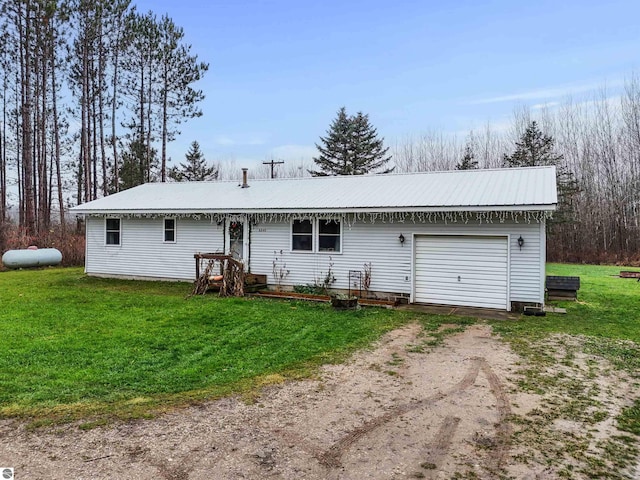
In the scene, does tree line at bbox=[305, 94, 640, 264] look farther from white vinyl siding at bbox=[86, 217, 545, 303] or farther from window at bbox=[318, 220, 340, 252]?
window at bbox=[318, 220, 340, 252]

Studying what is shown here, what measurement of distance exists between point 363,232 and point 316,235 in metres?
1.33

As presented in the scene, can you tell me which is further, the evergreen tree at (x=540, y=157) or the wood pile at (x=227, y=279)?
the evergreen tree at (x=540, y=157)

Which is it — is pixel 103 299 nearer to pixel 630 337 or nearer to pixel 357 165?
pixel 630 337

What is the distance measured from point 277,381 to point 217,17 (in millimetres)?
15389

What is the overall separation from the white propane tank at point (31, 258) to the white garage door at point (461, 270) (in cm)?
1524

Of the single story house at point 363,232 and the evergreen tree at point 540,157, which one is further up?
the evergreen tree at point 540,157

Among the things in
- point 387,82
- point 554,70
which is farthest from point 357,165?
point 554,70

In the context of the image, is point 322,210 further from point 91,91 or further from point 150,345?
point 91,91

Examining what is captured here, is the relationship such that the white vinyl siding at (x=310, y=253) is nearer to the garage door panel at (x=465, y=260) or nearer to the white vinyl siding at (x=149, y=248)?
the white vinyl siding at (x=149, y=248)

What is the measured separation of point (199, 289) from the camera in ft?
38.1

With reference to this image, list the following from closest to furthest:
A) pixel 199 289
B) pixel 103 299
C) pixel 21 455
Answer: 1. pixel 21 455
2. pixel 103 299
3. pixel 199 289

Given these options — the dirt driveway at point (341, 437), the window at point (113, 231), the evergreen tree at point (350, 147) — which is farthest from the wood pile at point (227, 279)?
the evergreen tree at point (350, 147)

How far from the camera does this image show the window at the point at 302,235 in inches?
473

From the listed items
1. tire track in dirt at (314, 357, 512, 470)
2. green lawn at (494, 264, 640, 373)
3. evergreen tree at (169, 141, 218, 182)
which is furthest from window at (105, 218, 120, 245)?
evergreen tree at (169, 141, 218, 182)
